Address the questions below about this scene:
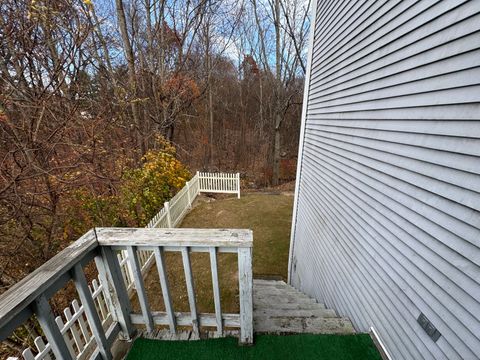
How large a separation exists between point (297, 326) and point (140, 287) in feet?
4.02

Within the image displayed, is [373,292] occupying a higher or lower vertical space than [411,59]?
lower

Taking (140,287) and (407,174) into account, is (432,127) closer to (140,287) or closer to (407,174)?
(407,174)

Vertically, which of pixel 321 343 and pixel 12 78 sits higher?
pixel 12 78

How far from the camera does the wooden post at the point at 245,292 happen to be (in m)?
1.34

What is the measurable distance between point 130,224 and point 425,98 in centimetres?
550

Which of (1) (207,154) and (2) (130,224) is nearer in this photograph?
(2) (130,224)

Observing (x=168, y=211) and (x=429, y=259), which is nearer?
(x=429, y=259)

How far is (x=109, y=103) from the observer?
5070 mm

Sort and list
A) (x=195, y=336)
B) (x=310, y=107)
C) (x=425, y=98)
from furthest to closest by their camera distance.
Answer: (x=310, y=107)
(x=195, y=336)
(x=425, y=98)

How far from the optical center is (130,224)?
16.9 feet

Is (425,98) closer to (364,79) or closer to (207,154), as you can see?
(364,79)

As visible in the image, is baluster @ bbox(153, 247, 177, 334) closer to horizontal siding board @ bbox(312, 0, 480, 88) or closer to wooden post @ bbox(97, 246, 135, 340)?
wooden post @ bbox(97, 246, 135, 340)

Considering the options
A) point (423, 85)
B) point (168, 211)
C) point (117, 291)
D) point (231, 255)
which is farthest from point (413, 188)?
point (168, 211)

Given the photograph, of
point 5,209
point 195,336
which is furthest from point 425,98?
point 5,209
